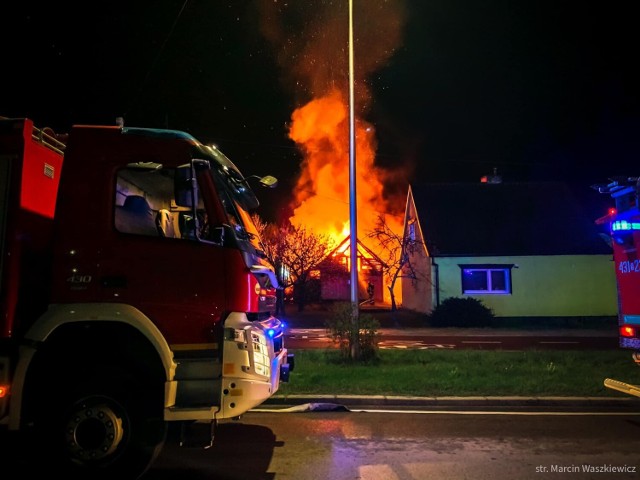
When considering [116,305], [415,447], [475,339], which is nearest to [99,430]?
[116,305]

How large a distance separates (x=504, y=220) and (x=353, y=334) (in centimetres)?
1845

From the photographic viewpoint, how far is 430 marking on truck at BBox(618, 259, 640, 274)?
6.15 meters

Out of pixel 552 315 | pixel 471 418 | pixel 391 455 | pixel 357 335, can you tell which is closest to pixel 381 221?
pixel 552 315

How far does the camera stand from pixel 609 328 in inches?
864

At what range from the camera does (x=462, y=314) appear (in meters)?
22.2

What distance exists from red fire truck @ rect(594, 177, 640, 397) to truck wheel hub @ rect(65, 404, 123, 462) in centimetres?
566

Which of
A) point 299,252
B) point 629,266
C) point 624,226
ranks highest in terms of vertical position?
point 299,252

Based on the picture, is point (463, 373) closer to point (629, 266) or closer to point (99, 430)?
point (629, 266)

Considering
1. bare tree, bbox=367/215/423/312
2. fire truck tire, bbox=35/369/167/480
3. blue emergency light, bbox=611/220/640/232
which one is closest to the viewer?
fire truck tire, bbox=35/369/167/480

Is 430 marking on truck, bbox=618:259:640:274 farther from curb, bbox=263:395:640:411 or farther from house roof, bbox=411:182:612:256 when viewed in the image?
house roof, bbox=411:182:612:256

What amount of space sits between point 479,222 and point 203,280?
23961mm

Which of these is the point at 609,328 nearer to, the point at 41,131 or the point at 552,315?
the point at 552,315

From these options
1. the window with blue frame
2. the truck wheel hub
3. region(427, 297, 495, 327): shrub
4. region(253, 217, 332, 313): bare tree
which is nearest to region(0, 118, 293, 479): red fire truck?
the truck wheel hub

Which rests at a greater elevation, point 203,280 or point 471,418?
point 203,280
